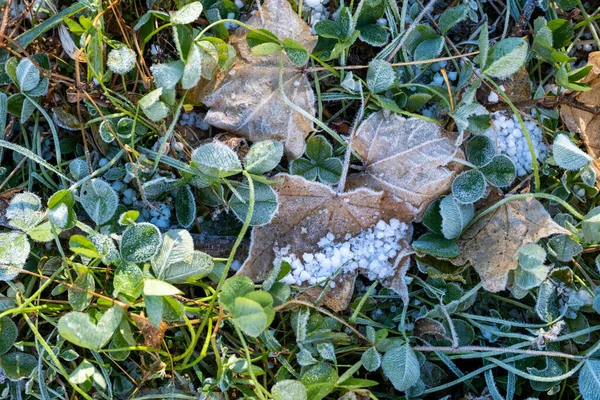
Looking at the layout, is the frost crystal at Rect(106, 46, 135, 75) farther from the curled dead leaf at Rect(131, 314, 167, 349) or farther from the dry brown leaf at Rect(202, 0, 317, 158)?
the curled dead leaf at Rect(131, 314, 167, 349)

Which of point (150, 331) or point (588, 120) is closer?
point (150, 331)

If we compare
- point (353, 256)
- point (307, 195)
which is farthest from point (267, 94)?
point (353, 256)

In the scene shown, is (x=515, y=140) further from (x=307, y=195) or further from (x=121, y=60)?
(x=121, y=60)

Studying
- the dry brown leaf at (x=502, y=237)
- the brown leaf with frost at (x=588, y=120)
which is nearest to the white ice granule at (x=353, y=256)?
the dry brown leaf at (x=502, y=237)

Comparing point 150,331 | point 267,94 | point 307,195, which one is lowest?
point 150,331

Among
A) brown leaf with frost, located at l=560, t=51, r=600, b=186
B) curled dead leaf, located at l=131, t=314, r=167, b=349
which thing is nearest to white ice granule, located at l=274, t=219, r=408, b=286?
curled dead leaf, located at l=131, t=314, r=167, b=349

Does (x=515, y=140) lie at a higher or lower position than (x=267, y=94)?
lower

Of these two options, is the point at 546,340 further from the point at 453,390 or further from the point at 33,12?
the point at 33,12
